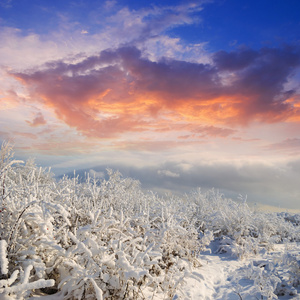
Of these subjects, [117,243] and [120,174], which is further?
[120,174]

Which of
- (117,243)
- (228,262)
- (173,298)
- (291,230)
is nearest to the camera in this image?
(117,243)

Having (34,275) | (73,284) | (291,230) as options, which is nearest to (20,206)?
(34,275)

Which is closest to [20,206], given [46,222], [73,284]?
[46,222]

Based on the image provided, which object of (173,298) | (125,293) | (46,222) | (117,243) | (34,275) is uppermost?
(46,222)

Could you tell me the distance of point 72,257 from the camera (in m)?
3.56

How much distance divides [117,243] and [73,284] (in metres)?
0.84

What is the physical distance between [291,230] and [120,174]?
1634cm

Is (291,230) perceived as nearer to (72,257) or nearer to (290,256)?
(290,256)

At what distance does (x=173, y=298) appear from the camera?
4.27 meters

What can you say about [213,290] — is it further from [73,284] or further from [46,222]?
[46,222]

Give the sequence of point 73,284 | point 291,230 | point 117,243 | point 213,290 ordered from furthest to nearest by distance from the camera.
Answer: point 291,230
point 213,290
point 117,243
point 73,284

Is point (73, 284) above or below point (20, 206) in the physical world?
below

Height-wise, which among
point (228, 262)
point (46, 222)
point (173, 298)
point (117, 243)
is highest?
point (46, 222)

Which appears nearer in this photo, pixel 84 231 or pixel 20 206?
pixel 84 231
